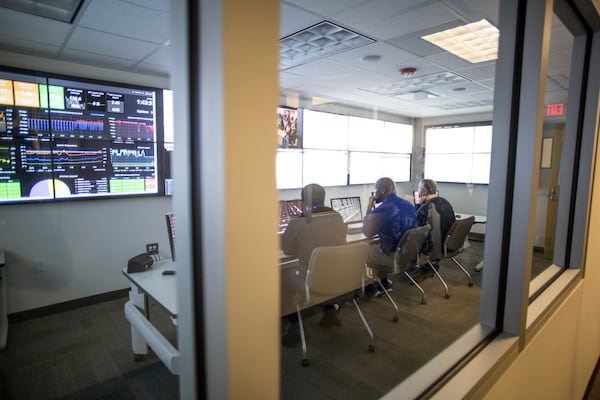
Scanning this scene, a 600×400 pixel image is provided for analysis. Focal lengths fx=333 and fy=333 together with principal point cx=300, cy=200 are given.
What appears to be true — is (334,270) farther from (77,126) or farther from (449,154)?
(449,154)

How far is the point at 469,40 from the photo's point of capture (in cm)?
266

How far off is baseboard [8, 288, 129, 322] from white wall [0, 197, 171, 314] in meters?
0.04

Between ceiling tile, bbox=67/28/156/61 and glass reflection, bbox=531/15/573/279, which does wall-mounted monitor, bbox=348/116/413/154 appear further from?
ceiling tile, bbox=67/28/156/61

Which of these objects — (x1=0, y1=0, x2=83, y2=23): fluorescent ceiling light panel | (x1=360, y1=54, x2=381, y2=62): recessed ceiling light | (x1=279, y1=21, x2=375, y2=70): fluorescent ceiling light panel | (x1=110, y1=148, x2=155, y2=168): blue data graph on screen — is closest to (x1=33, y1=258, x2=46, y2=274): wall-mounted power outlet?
(x1=110, y1=148, x2=155, y2=168): blue data graph on screen

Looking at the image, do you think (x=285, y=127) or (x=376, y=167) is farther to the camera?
(x=376, y=167)

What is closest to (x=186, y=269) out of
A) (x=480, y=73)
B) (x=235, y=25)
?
(x=235, y=25)

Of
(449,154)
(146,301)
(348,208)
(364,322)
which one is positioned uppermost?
(449,154)

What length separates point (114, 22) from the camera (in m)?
2.30

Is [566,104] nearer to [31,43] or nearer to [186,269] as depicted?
[186,269]

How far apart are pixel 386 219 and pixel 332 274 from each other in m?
1.01

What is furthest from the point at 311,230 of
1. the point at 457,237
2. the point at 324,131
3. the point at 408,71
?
the point at 457,237

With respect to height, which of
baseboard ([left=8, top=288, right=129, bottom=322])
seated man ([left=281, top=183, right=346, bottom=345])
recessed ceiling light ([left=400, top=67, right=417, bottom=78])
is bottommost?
baseboard ([left=8, top=288, right=129, bottom=322])

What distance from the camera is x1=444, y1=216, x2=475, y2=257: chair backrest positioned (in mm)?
3752

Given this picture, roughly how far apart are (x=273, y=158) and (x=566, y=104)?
248cm
